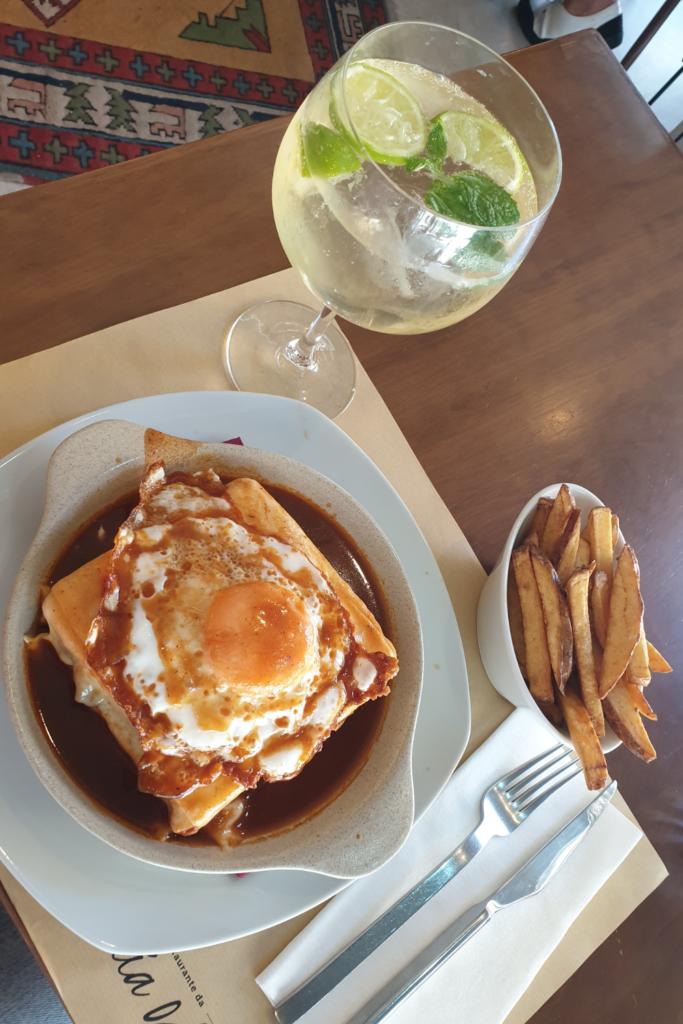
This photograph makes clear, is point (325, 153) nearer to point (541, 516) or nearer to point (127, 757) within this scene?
point (541, 516)

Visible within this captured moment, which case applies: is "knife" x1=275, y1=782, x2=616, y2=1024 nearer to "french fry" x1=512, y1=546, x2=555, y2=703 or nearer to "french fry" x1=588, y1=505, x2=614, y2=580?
"french fry" x1=512, y1=546, x2=555, y2=703

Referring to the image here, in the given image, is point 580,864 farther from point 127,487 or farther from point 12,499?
point 12,499

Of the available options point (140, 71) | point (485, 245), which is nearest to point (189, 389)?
point (485, 245)

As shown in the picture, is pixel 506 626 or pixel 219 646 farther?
pixel 506 626

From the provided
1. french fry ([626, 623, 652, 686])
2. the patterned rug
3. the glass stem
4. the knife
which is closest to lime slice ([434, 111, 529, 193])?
the glass stem

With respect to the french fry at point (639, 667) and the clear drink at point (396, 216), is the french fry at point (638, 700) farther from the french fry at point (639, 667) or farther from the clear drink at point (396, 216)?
the clear drink at point (396, 216)

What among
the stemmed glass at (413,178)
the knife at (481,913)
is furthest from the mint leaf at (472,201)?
the knife at (481,913)

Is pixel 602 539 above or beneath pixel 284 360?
above
